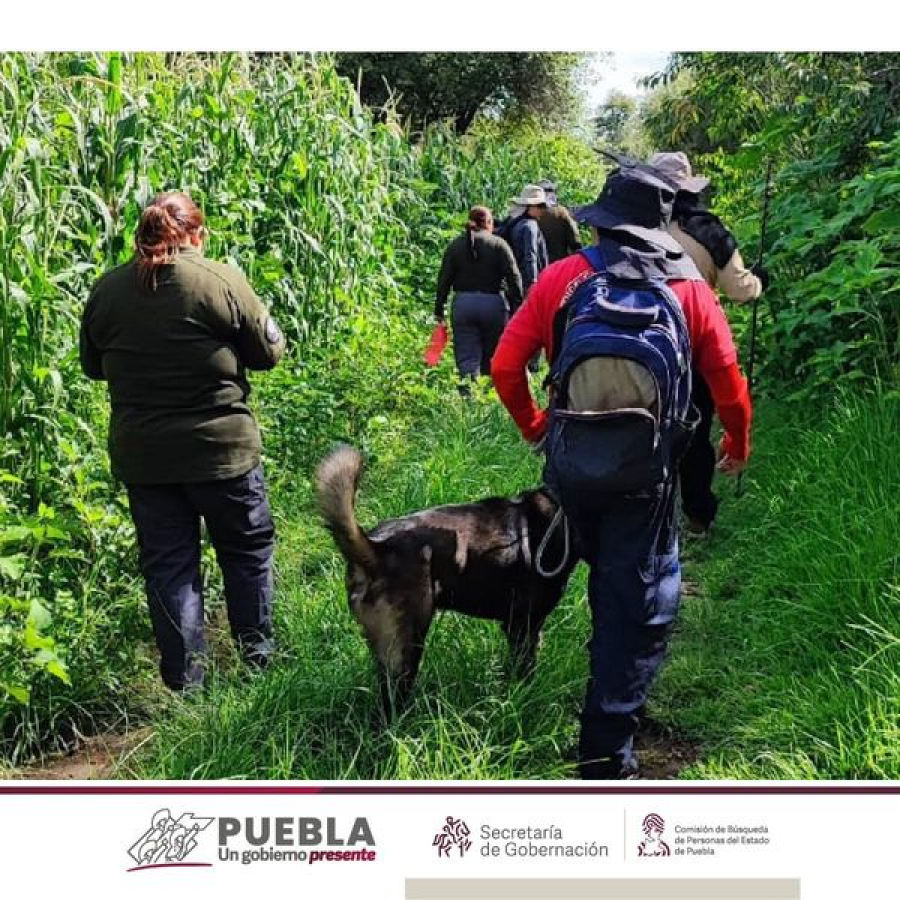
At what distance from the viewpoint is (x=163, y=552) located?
3848mm

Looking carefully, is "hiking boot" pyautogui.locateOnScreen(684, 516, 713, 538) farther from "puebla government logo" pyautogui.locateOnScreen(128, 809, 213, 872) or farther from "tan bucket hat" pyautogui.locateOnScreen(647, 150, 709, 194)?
"puebla government logo" pyautogui.locateOnScreen(128, 809, 213, 872)

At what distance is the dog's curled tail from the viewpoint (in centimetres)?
308

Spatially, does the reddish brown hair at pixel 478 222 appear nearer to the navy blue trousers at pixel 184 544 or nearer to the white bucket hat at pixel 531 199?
the white bucket hat at pixel 531 199

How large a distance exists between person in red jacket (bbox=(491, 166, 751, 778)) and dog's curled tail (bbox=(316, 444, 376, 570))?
2.08ft

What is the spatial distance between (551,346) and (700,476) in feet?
6.52

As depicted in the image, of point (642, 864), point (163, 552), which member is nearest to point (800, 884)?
point (642, 864)

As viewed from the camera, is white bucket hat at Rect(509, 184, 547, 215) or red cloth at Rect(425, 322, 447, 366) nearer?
red cloth at Rect(425, 322, 447, 366)

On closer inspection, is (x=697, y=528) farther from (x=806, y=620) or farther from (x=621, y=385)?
(x=621, y=385)

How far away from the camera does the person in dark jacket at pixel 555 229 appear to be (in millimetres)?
9086

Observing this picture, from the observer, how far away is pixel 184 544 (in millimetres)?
3885

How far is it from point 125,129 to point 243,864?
348cm

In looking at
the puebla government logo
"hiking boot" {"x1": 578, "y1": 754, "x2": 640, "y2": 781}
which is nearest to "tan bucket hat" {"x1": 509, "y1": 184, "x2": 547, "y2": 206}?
"hiking boot" {"x1": 578, "y1": 754, "x2": 640, "y2": 781}

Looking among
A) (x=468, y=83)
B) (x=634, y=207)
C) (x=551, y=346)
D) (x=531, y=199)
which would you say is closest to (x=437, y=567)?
(x=551, y=346)

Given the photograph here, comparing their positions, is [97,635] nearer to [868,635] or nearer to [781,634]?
[781,634]
